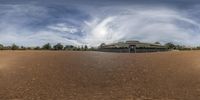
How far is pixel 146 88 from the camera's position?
1653cm

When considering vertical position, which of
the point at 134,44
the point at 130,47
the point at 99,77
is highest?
the point at 134,44

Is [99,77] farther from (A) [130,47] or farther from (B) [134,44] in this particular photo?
(B) [134,44]

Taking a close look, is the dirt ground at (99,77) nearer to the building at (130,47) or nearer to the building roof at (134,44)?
the building at (130,47)

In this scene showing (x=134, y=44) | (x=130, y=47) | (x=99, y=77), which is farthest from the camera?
(x=134, y=44)

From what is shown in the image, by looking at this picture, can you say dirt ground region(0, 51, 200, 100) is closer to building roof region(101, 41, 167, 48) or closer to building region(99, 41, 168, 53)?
building region(99, 41, 168, 53)

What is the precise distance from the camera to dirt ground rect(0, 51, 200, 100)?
51.8ft

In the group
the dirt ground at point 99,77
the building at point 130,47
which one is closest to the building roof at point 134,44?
the building at point 130,47

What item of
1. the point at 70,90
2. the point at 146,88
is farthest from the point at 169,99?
→ the point at 70,90

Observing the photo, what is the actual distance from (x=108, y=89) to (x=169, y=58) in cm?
586

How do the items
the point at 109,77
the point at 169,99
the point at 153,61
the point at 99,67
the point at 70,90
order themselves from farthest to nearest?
the point at 153,61 → the point at 99,67 → the point at 109,77 → the point at 70,90 → the point at 169,99

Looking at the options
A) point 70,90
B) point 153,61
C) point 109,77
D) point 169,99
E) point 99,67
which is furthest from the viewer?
point 153,61

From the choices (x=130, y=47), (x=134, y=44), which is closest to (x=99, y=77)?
(x=130, y=47)

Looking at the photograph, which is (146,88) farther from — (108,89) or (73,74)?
(73,74)

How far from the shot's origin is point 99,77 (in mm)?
17781
